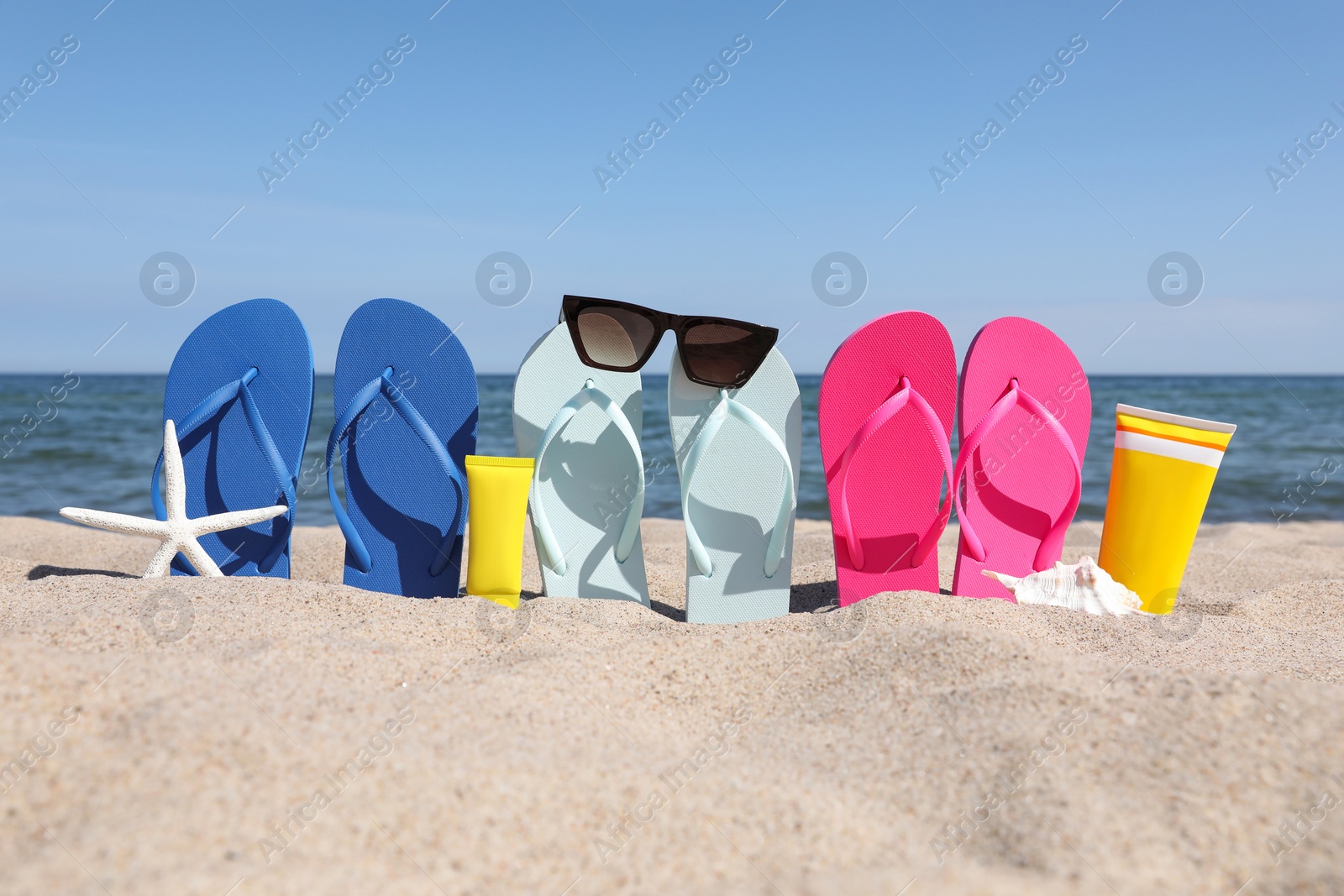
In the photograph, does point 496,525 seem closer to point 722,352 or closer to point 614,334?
point 614,334

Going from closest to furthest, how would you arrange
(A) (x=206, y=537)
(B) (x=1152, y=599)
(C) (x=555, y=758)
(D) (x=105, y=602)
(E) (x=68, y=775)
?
(E) (x=68, y=775) < (C) (x=555, y=758) < (D) (x=105, y=602) < (B) (x=1152, y=599) < (A) (x=206, y=537)

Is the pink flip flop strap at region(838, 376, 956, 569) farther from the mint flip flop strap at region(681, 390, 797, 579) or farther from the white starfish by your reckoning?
the white starfish

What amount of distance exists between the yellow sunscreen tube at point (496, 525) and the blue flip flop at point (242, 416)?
807 mm

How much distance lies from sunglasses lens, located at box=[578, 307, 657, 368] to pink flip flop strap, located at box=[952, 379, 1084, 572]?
1236 mm

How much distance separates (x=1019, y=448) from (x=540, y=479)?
6.20 ft

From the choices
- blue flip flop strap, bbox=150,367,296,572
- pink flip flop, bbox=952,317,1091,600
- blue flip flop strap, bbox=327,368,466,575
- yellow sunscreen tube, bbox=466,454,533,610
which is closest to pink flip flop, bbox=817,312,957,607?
pink flip flop, bbox=952,317,1091,600

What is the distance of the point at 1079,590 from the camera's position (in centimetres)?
271

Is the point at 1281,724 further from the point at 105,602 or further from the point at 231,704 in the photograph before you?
the point at 105,602

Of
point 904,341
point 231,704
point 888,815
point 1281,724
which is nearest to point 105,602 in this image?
point 231,704

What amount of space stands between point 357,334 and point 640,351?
3.72 ft

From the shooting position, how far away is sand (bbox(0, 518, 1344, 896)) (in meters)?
1.21

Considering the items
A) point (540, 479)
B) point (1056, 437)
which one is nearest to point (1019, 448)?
point (1056, 437)

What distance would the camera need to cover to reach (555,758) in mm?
1495

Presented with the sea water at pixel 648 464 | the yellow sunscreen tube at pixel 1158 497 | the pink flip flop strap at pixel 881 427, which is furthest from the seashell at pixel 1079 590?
the sea water at pixel 648 464
